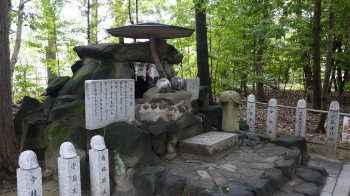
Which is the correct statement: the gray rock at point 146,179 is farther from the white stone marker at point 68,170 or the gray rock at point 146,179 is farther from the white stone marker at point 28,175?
the white stone marker at point 28,175

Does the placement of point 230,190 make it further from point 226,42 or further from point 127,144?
point 226,42

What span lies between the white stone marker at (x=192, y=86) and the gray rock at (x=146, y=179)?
302 cm

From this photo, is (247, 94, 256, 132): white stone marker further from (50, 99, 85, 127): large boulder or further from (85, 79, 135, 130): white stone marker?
(50, 99, 85, 127): large boulder

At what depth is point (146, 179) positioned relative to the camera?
4.46m

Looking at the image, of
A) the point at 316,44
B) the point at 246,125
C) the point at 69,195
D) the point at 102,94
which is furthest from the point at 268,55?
the point at 69,195

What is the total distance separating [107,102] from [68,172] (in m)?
1.66

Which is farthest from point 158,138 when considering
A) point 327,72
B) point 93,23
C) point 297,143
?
point 93,23

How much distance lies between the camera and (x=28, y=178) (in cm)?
312

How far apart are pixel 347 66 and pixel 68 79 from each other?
35.9 ft

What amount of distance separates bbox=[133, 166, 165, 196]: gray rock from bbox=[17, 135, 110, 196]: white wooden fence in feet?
1.62

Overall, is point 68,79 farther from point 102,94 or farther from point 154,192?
point 154,192

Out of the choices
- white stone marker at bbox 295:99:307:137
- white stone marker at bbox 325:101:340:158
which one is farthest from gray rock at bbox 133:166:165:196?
white stone marker at bbox 325:101:340:158

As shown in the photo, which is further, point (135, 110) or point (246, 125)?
point (246, 125)

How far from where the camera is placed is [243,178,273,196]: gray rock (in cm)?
413
